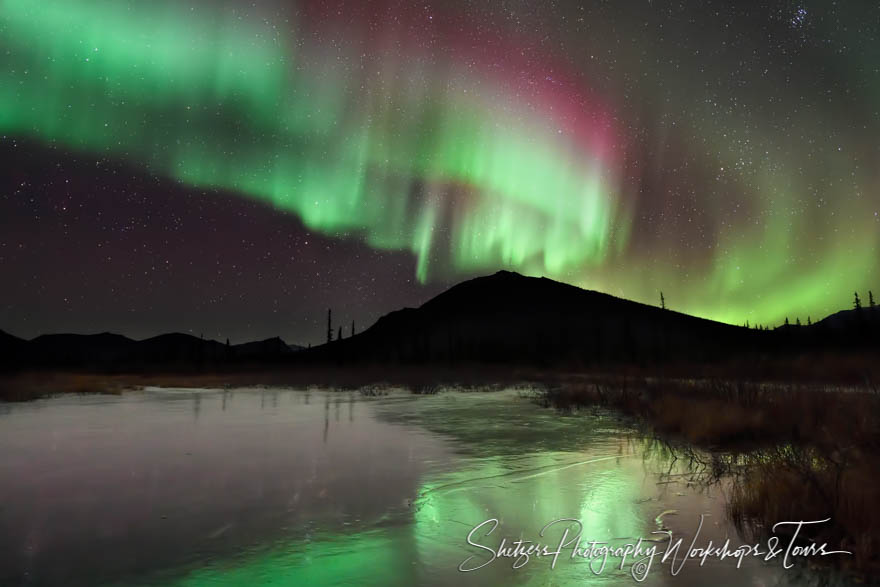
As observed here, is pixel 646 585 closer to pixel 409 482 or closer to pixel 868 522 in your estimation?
pixel 868 522

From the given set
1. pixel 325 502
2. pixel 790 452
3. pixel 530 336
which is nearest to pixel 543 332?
pixel 530 336

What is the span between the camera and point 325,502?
721cm

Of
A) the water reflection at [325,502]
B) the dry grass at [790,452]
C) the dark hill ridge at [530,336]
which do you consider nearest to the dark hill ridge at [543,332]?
the dark hill ridge at [530,336]

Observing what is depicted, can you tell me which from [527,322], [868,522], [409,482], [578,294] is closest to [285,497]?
[409,482]

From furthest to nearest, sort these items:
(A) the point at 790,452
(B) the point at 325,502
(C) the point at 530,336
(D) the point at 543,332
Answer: (C) the point at 530,336, (D) the point at 543,332, (A) the point at 790,452, (B) the point at 325,502

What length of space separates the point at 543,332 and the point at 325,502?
504 ft

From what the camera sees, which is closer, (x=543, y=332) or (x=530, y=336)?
(x=543, y=332)

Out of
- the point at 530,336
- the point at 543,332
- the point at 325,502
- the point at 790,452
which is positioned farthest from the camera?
the point at 530,336

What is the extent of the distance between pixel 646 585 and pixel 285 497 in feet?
15.7

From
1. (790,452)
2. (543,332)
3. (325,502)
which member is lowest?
(325,502)

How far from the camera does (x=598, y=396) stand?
889 inches

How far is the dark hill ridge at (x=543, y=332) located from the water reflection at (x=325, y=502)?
309 ft

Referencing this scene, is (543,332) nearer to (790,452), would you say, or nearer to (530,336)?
(530,336)

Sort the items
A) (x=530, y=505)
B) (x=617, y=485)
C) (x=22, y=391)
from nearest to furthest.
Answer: (x=530, y=505) → (x=617, y=485) → (x=22, y=391)
